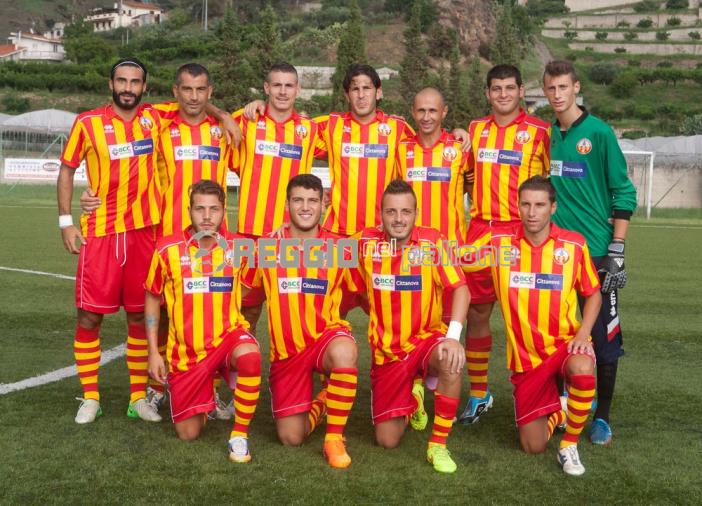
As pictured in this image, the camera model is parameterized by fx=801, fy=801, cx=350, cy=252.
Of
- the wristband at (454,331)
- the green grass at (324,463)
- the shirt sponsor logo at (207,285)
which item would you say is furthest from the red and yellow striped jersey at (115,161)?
the wristband at (454,331)

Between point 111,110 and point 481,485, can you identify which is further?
point 111,110

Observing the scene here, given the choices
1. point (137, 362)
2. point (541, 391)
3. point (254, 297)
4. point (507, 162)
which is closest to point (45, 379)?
point (137, 362)

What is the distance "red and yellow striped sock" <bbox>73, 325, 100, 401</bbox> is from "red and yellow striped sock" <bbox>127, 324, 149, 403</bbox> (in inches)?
7.2

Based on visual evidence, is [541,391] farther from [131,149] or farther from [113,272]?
[131,149]

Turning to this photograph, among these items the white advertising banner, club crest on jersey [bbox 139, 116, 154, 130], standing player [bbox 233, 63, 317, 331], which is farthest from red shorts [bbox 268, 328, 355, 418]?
the white advertising banner

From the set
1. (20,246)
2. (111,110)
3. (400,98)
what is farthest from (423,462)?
(400,98)

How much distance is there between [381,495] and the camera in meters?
3.30

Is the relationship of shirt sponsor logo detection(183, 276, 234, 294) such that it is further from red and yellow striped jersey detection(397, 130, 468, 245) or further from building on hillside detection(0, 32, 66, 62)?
building on hillside detection(0, 32, 66, 62)

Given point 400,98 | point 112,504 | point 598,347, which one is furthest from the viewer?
point 400,98

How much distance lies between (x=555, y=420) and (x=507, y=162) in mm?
1474

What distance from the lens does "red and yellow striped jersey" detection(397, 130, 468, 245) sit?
4.66 meters

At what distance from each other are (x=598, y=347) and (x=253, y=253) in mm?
1900

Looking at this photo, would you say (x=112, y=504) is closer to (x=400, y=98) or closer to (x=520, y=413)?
(x=520, y=413)

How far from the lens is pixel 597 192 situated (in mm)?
4254
